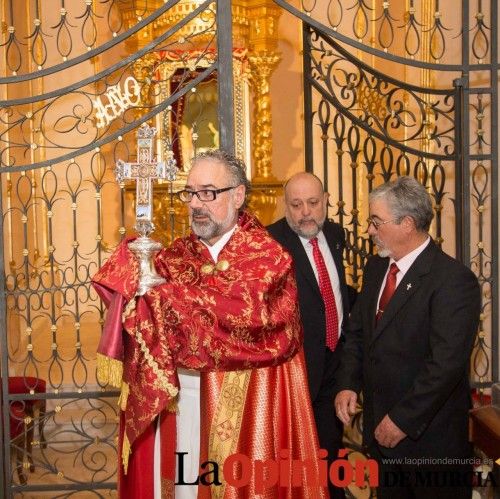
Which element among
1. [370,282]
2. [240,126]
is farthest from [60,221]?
[370,282]

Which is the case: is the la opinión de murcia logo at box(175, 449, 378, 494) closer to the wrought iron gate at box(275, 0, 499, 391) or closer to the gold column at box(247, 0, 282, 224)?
the wrought iron gate at box(275, 0, 499, 391)

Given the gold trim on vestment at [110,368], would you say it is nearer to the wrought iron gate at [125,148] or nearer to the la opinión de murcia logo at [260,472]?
the la opinión de murcia logo at [260,472]

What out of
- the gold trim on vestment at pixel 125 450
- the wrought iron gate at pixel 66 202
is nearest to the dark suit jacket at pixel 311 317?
the gold trim on vestment at pixel 125 450

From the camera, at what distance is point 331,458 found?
4.29 meters

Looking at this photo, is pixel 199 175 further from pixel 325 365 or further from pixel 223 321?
pixel 325 365

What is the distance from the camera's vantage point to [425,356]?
3.48m

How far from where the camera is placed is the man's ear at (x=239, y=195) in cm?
332

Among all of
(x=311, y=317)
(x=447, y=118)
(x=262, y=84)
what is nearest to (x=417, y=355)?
(x=311, y=317)

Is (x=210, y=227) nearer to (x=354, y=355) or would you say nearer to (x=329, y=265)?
(x=354, y=355)

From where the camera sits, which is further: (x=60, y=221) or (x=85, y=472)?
(x=60, y=221)

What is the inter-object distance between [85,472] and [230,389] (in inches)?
120

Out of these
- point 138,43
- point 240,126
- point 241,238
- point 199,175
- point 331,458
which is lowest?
point 331,458

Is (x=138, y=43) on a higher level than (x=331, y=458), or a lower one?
higher

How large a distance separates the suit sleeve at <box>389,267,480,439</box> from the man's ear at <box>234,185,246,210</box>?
33.9 inches
